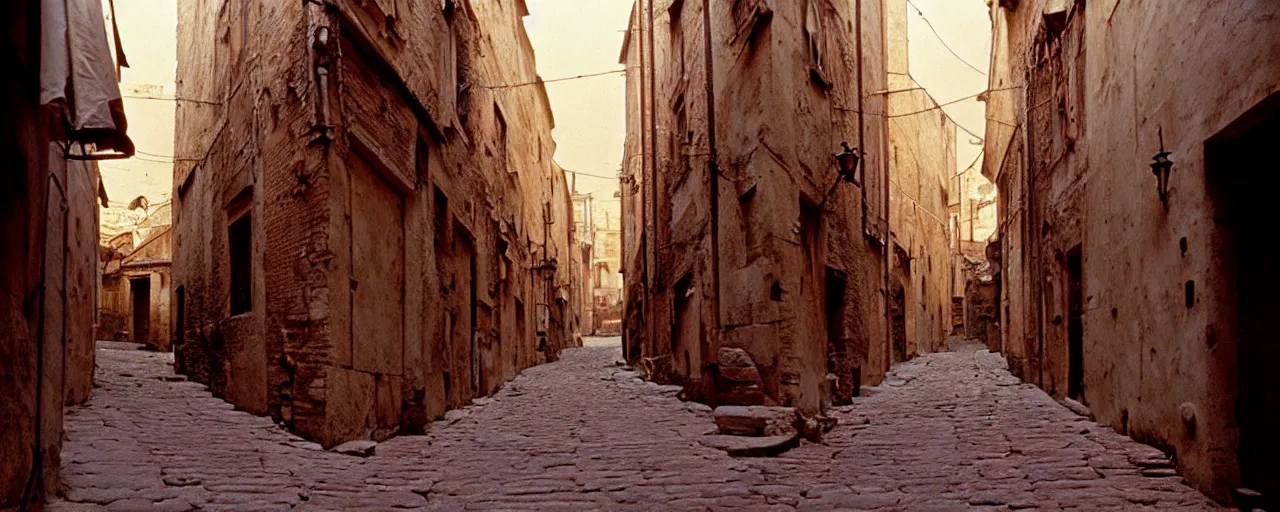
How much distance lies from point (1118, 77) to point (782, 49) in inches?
131

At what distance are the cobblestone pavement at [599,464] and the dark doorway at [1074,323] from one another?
0.38 meters

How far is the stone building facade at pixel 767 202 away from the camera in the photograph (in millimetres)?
10117

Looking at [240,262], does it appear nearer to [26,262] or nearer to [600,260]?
[26,262]

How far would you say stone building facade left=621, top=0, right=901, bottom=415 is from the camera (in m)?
10.1

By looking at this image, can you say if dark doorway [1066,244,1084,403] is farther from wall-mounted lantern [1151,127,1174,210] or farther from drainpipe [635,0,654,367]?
drainpipe [635,0,654,367]

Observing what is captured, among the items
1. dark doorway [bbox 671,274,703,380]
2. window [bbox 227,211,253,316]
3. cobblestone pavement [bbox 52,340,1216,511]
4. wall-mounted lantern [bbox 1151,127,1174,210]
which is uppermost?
wall-mounted lantern [bbox 1151,127,1174,210]

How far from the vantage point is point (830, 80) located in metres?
12.1

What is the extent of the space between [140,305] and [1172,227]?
70.9 feet

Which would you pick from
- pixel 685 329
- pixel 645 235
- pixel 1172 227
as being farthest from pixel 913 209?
pixel 1172 227

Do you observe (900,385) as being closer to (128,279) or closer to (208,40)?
(208,40)

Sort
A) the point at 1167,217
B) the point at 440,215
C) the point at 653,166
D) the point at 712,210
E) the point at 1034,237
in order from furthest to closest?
the point at 653,166, the point at 1034,237, the point at 440,215, the point at 712,210, the point at 1167,217

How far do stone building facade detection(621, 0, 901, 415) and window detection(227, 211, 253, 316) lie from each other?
16.6ft

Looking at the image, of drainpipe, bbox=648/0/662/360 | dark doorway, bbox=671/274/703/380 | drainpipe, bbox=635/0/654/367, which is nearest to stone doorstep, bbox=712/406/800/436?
dark doorway, bbox=671/274/703/380

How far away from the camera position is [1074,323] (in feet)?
37.0
